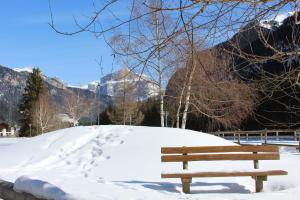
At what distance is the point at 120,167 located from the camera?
1229 centimetres

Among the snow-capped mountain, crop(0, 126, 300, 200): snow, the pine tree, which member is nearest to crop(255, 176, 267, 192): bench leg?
crop(0, 126, 300, 200): snow

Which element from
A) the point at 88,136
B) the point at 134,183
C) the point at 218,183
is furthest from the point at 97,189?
the point at 88,136

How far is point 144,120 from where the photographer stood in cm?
6981

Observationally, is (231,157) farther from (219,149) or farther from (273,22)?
(273,22)

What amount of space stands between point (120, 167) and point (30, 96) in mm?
65091

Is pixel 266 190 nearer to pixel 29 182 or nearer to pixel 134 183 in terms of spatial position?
pixel 134 183

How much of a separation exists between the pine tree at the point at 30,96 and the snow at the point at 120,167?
5920cm

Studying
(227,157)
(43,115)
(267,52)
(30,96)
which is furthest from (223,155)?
(30,96)

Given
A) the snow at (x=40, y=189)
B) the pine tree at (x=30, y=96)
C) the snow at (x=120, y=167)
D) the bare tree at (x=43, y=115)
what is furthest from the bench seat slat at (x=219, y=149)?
the pine tree at (x=30, y=96)

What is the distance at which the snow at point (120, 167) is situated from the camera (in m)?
8.83

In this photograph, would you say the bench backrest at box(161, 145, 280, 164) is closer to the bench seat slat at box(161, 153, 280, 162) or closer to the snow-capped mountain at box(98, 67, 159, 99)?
the bench seat slat at box(161, 153, 280, 162)

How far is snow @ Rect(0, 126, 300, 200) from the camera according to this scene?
8.83 meters

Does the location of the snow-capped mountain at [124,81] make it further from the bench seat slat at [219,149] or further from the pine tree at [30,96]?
the pine tree at [30,96]

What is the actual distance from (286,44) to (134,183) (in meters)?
5.39
